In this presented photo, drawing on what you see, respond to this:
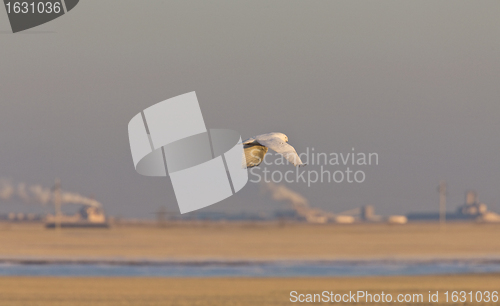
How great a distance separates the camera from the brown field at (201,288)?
29.7m

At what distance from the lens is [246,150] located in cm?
2108

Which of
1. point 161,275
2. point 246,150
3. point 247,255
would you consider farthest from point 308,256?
point 246,150

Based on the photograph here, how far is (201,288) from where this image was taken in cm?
3350

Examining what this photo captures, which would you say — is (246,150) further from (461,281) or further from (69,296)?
(461,281)

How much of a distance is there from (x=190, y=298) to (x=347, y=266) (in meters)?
17.8

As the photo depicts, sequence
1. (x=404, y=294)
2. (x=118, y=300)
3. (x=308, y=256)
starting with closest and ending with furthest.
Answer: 1. (x=118, y=300)
2. (x=404, y=294)
3. (x=308, y=256)

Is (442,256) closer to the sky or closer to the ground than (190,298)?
closer to the ground

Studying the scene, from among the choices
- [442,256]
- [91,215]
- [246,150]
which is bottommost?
[91,215]

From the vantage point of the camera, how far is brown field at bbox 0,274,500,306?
97.6ft

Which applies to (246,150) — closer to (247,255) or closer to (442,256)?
(247,255)

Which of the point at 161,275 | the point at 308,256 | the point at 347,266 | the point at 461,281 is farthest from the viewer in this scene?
the point at 308,256

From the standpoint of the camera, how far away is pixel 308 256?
52750 mm

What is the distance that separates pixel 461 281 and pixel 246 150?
20923mm

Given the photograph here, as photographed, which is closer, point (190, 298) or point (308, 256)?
point (190, 298)
